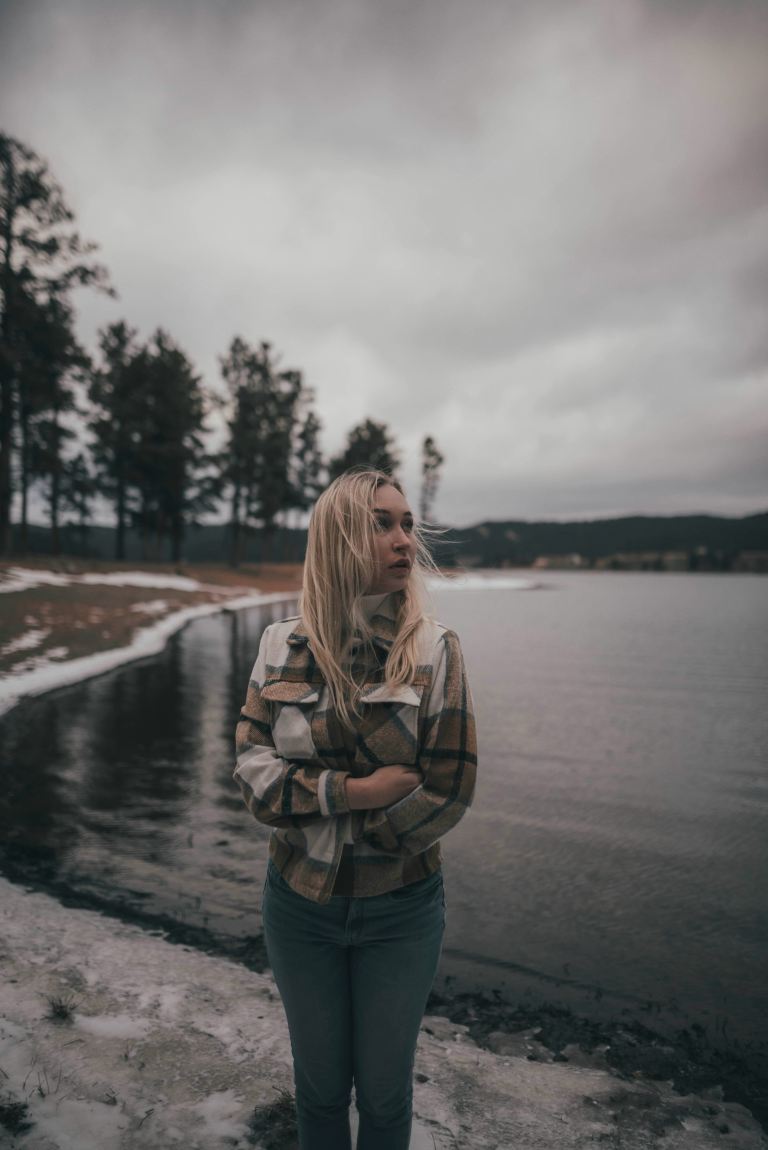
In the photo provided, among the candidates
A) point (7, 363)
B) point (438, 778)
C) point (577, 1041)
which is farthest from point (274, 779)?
point (7, 363)

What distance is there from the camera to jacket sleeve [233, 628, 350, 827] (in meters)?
1.79

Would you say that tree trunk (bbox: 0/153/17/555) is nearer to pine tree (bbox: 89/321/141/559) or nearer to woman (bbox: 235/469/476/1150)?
pine tree (bbox: 89/321/141/559)

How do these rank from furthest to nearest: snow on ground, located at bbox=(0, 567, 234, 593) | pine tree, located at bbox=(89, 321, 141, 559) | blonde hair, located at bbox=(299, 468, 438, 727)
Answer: pine tree, located at bbox=(89, 321, 141, 559) → snow on ground, located at bbox=(0, 567, 234, 593) → blonde hair, located at bbox=(299, 468, 438, 727)

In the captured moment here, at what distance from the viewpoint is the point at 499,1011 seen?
144 inches

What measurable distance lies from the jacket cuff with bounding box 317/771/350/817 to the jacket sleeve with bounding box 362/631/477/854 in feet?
0.37

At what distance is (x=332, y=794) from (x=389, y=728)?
0.77 feet

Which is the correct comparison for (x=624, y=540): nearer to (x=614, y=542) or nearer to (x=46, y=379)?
(x=614, y=542)

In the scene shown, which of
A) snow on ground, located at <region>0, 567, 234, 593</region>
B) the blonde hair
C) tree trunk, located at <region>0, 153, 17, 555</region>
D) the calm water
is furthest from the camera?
tree trunk, located at <region>0, 153, 17, 555</region>

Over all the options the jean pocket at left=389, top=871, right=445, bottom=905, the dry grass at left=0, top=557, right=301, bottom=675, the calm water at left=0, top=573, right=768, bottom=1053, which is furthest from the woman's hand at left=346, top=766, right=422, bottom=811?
the dry grass at left=0, top=557, right=301, bottom=675

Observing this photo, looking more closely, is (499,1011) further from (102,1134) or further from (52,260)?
(52,260)

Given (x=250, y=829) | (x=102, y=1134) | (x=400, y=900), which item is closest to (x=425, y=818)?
(x=400, y=900)

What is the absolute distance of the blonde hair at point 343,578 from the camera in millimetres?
1961

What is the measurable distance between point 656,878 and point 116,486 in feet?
158

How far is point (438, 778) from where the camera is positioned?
1.84 meters
